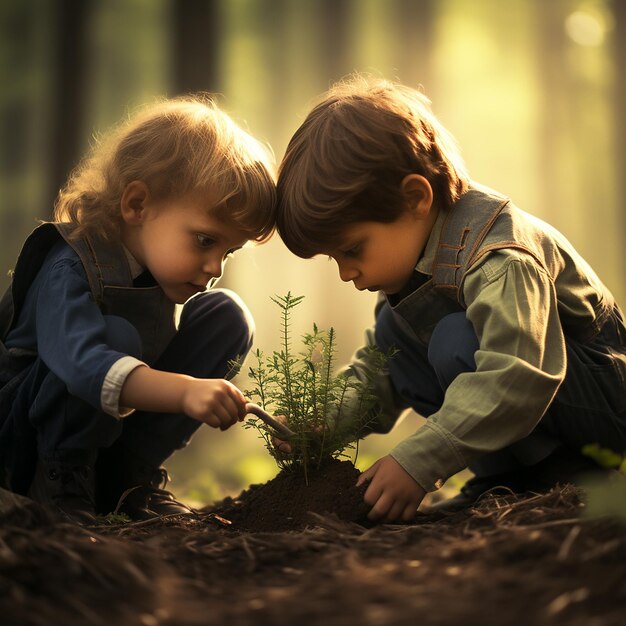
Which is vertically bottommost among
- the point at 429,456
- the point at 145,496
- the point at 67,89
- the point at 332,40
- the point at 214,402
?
the point at 145,496

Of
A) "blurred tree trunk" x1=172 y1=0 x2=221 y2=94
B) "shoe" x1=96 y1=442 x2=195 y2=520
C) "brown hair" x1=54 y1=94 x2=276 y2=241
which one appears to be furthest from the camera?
"blurred tree trunk" x1=172 y1=0 x2=221 y2=94

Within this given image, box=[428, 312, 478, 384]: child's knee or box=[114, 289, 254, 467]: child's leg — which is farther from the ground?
box=[428, 312, 478, 384]: child's knee

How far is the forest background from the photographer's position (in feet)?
Result: 24.3

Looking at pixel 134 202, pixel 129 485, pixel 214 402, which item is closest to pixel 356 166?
pixel 134 202

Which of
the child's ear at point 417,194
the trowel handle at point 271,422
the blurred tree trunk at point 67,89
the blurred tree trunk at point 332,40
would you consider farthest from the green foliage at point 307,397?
the blurred tree trunk at point 332,40

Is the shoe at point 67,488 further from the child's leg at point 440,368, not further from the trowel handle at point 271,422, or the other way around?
the child's leg at point 440,368

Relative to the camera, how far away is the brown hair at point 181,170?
303cm

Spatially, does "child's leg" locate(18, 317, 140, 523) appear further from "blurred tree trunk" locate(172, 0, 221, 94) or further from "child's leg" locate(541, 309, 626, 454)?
"blurred tree trunk" locate(172, 0, 221, 94)

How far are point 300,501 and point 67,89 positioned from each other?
19.8ft

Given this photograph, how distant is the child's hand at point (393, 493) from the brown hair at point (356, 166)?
0.91 metres

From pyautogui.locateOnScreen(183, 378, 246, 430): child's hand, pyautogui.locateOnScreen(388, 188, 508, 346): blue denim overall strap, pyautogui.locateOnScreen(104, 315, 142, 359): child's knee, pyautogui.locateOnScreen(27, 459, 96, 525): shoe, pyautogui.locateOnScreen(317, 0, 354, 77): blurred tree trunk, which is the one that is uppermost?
pyautogui.locateOnScreen(317, 0, 354, 77): blurred tree trunk

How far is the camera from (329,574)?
1637 millimetres

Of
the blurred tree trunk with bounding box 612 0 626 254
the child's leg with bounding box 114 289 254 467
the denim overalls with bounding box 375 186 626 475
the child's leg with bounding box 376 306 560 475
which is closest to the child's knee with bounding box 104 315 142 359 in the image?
the child's leg with bounding box 114 289 254 467

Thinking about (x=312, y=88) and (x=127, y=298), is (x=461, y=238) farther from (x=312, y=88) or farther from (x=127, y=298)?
(x=312, y=88)
